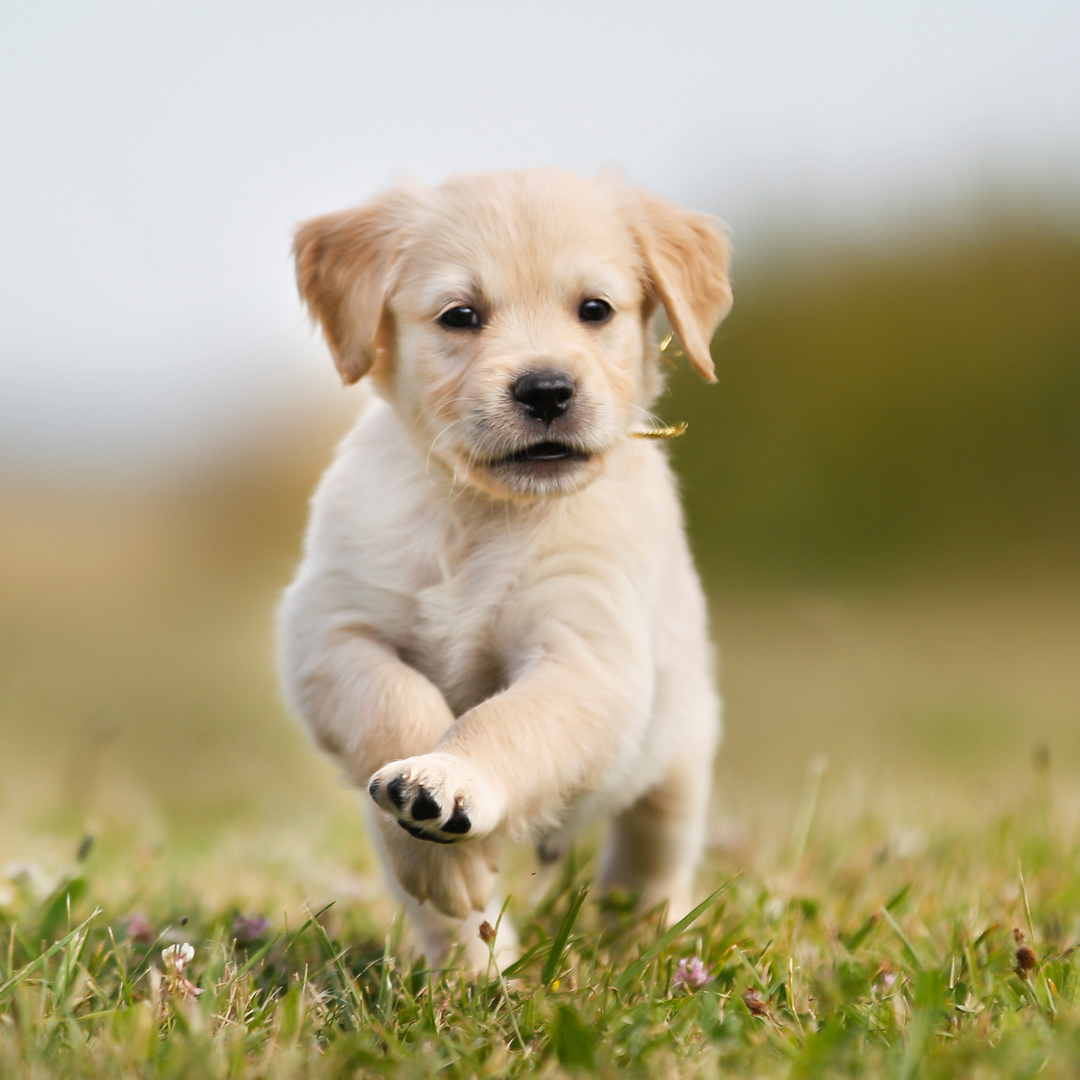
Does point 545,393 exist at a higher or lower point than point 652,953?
higher

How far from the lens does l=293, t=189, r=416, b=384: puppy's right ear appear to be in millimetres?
2992

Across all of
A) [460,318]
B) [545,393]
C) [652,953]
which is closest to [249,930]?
[652,953]

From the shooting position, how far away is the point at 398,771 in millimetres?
2143

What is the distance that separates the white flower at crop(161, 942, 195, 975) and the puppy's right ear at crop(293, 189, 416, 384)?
141cm

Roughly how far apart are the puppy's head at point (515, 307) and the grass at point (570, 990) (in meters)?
1.03

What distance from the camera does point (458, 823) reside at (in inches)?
85.2

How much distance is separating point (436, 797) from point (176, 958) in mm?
601

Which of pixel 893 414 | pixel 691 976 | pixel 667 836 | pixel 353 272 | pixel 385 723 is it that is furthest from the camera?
pixel 893 414

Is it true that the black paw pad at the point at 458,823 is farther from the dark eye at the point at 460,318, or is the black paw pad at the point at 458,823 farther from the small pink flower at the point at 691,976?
the dark eye at the point at 460,318

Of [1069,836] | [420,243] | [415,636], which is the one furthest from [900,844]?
[420,243]

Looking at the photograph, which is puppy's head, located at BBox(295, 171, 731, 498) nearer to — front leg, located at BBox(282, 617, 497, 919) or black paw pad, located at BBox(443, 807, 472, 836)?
front leg, located at BBox(282, 617, 497, 919)

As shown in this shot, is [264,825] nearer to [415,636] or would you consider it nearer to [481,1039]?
[415,636]

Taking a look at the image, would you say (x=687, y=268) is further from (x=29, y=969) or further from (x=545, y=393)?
(x=29, y=969)

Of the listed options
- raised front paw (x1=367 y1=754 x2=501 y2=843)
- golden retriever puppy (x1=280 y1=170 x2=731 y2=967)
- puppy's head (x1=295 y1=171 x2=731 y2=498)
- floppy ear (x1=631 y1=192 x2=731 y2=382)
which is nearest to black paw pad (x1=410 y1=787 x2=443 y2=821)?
raised front paw (x1=367 y1=754 x2=501 y2=843)
